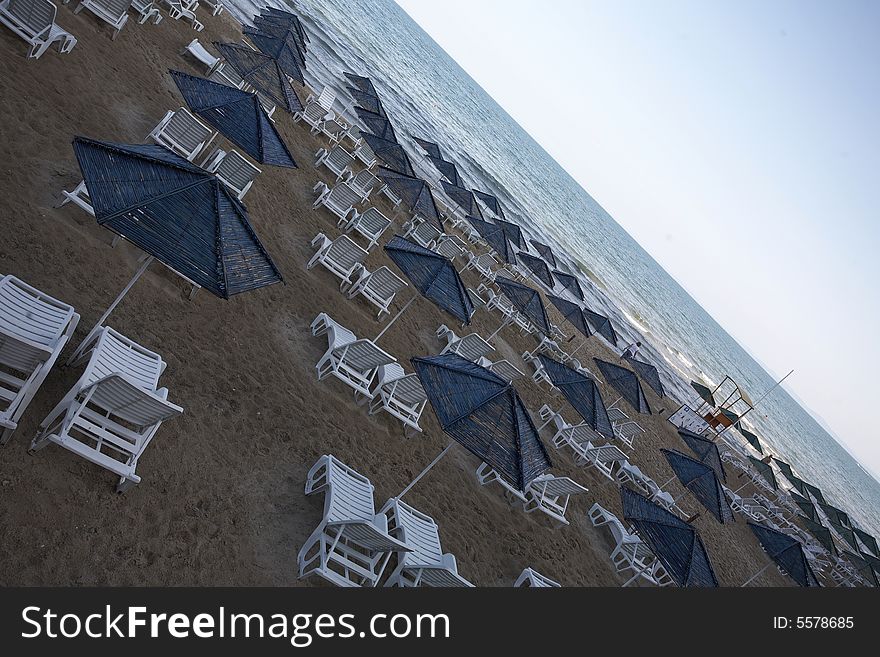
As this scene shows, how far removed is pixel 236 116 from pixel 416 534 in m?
Result: 6.98

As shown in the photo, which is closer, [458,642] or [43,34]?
[458,642]

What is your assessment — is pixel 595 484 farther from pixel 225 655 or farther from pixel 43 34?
pixel 43 34

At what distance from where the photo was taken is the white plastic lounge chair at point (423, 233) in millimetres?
14289

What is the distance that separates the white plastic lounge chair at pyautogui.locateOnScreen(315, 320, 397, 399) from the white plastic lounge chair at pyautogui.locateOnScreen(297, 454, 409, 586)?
1.93 metres

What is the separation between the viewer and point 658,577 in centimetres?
974

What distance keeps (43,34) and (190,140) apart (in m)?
2.37

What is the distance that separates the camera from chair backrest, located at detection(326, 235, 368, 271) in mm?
9742

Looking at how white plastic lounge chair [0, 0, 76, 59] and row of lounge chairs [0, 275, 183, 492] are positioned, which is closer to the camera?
row of lounge chairs [0, 275, 183, 492]

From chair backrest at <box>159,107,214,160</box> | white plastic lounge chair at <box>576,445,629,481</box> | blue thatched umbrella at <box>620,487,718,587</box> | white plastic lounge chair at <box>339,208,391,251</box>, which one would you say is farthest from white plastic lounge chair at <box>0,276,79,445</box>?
white plastic lounge chair at <box>576,445,629,481</box>

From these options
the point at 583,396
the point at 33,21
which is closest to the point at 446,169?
the point at 583,396

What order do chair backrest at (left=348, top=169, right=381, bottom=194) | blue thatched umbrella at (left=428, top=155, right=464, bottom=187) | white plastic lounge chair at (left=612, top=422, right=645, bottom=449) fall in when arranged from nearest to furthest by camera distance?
1. chair backrest at (left=348, top=169, right=381, bottom=194)
2. white plastic lounge chair at (left=612, top=422, right=645, bottom=449)
3. blue thatched umbrella at (left=428, top=155, right=464, bottom=187)

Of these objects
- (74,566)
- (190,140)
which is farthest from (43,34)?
(74,566)

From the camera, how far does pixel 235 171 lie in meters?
9.27

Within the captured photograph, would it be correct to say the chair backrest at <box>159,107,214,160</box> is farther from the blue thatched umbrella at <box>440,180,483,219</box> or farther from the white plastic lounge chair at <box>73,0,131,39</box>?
the blue thatched umbrella at <box>440,180,483,219</box>
